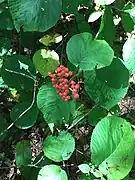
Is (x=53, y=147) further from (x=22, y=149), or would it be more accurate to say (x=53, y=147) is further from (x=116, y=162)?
(x=22, y=149)

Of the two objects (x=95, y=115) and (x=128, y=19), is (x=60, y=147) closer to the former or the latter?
(x=95, y=115)

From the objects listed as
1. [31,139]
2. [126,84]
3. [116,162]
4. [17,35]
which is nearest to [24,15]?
[126,84]

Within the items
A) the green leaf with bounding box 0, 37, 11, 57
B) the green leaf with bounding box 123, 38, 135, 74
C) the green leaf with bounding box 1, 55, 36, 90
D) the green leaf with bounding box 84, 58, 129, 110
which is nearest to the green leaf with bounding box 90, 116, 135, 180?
the green leaf with bounding box 84, 58, 129, 110

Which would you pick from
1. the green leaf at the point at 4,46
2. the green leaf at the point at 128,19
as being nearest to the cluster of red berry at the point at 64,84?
the green leaf at the point at 128,19

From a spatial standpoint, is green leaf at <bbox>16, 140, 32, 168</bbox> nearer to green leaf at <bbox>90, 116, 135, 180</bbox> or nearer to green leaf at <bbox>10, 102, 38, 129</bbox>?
green leaf at <bbox>10, 102, 38, 129</bbox>

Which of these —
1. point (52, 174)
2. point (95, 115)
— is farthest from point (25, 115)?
point (52, 174)
